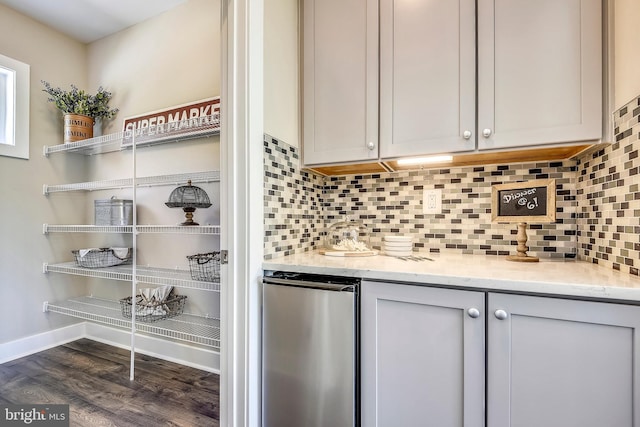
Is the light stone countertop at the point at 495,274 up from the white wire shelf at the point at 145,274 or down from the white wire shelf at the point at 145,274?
up

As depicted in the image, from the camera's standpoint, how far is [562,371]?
90cm

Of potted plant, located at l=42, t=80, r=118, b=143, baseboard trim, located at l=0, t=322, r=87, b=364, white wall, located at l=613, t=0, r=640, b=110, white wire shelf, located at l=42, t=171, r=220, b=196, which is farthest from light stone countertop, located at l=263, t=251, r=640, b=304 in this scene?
baseboard trim, located at l=0, t=322, r=87, b=364

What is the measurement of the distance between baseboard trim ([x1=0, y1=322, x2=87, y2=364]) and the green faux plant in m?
1.89

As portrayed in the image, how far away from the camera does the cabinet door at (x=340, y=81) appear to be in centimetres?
146

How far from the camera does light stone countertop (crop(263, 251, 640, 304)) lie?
859 millimetres

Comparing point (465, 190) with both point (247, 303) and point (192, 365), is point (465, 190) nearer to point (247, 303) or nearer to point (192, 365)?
point (247, 303)

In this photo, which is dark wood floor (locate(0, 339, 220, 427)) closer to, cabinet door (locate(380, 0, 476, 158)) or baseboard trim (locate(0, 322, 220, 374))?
baseboard trim (locate(0, 322, 220, 374))

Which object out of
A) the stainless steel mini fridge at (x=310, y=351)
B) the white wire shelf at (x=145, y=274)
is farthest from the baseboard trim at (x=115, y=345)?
the stainless steel mini fridge at (x=310, y=351)

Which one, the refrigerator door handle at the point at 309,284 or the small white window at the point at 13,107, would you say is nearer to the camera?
the refrigerator door handle at the point at 309,284

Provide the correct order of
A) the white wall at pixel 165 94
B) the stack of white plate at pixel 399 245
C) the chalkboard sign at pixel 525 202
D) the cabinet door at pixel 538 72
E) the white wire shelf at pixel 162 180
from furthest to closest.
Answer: the white wall at pixel 165 94 → the white wire shelf at pixel 162 180 → the stack of white plate at pixel 399 245 → the chalkboard sign at pixel 525 202 → the cabinet door at pixel 538 72

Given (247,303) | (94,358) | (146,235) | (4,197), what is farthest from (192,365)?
(4,197)

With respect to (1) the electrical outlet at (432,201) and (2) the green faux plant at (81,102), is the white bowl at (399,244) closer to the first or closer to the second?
(1) the electrical outlet at (432,201)

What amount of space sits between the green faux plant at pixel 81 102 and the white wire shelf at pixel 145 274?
1.31 metres

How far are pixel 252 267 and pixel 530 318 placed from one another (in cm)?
104
